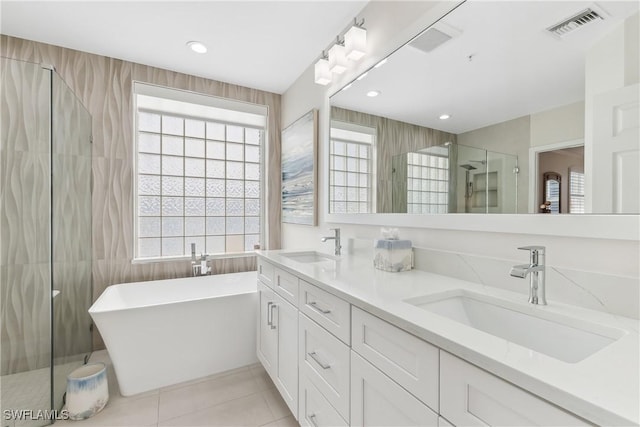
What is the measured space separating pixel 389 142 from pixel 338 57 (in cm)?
81

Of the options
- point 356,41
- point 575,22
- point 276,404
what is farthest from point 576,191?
point 276,404

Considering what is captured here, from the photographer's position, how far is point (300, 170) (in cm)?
278

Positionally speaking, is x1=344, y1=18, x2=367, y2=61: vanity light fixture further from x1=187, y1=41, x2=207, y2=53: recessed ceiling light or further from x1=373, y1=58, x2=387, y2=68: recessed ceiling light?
x1=187, y1=41, x2=207, y2=53: recessed ceiling light

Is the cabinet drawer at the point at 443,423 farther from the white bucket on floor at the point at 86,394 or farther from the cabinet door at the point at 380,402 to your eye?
the white bucket on floor at the point at 86,394

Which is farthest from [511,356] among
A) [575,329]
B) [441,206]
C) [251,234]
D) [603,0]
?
[251,234]

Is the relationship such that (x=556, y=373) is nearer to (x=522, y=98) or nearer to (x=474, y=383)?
(x=474, y=383)

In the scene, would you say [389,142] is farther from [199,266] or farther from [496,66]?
[199,266]

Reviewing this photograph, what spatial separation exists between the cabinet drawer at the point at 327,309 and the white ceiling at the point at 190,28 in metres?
Result: 1.81

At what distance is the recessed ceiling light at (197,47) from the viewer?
2312 millimetres

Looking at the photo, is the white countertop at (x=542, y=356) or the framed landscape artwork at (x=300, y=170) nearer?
the white countertop at (x=542, y=356)

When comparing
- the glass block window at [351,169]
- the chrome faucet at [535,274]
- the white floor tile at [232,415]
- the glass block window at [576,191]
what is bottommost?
the white floor tile at [232,415]

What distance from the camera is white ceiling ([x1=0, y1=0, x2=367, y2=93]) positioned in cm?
190

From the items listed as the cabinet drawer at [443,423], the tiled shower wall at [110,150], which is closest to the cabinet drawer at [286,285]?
the cabinet drawer at [443,423]

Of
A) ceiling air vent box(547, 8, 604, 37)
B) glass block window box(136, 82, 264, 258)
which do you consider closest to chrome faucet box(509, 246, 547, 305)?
ceiling air vent box(547, 8, 604, 37)
